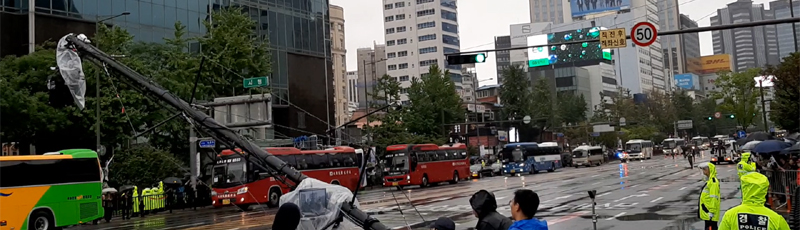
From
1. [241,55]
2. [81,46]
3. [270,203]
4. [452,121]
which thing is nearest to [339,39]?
[452,121]

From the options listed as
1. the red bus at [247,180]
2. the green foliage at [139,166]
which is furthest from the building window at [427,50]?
the green foliage at [139,166]

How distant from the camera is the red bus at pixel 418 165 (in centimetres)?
4394

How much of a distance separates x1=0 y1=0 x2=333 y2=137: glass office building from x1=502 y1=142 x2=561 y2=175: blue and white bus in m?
16.6

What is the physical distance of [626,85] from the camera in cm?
16075

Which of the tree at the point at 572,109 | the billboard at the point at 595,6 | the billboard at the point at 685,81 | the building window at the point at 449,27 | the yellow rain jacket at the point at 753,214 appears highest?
the billboard at the point at 595,6

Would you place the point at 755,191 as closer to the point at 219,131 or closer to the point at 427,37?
the point at 219,131

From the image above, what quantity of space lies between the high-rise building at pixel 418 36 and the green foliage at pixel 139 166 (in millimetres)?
110692

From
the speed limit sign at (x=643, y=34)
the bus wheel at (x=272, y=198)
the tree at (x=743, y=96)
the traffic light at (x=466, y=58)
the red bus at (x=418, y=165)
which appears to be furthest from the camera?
the tree at (x=743, y=96)

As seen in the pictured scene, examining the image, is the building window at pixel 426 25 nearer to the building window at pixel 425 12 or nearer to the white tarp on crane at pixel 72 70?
the building window at pixel 425 12

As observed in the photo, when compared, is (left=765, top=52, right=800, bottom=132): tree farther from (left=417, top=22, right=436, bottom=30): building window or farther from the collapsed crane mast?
(left=417, top=22, right=436, bottom=30): building window

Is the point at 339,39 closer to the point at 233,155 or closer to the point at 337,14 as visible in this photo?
the point at 337,14

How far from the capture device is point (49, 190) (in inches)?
838

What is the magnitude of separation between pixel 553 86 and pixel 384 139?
83182 millimetres

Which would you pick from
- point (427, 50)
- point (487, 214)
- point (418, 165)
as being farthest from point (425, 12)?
point (487, 214)
